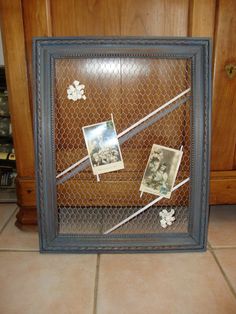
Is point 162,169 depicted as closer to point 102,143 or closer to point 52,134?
point 102,143

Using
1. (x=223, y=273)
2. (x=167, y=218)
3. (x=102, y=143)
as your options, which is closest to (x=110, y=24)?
(x=102, y=143)

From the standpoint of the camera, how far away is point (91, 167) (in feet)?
2.59

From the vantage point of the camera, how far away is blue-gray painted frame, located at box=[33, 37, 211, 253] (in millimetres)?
688

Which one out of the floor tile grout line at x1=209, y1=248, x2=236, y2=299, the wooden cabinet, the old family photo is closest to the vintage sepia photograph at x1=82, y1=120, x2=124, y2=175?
the old family photo

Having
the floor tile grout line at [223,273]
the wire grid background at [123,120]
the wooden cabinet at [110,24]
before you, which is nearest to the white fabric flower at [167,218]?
the wire grid background at [123,120]

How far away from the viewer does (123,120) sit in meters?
0.77

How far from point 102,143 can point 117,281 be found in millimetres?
337

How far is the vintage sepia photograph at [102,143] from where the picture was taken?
2.42ft

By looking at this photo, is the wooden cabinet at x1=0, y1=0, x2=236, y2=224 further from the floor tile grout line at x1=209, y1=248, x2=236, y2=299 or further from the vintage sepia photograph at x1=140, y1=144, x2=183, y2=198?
the floor tile grout line at x1=209, y1=248, x2=236, y2=299

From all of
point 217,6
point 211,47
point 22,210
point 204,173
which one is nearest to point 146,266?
point 204,173

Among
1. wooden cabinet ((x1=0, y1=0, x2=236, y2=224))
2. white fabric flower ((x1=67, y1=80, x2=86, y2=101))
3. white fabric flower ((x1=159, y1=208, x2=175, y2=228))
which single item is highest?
wooden cabinet ((x1=0, y1=0, x2=236, y2=224))

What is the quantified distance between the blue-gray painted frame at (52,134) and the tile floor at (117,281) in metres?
0.03

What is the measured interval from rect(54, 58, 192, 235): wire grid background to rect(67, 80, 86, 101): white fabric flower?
1cm

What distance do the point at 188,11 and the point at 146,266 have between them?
0.65 meters
